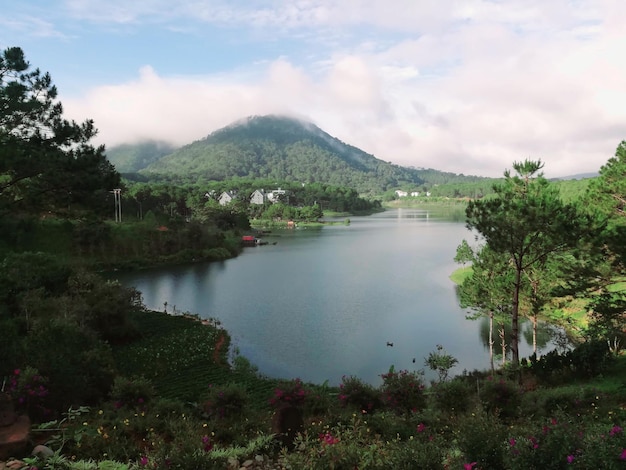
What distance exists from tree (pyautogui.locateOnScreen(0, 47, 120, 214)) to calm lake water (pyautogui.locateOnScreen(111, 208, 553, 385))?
11839 millimetres

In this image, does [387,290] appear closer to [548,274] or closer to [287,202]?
[548,274]

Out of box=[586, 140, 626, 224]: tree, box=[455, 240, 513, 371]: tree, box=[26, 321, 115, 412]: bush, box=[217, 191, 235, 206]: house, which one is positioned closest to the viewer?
box=[26, 321, 115, 412]: bush

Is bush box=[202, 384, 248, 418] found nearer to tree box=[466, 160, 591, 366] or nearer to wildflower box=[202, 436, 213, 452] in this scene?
wildflower box=[202, 436, 213, 452]

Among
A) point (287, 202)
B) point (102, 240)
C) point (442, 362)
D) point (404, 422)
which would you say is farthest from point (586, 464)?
point (287, 202)

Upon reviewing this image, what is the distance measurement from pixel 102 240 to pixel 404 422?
51491mm

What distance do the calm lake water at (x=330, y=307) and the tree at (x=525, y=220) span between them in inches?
316

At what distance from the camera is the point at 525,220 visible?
15438 mm

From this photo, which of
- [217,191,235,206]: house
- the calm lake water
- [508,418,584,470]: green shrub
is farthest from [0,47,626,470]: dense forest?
[217,191,235,206]: house

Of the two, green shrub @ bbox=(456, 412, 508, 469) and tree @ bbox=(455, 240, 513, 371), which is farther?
tree @ bbox=(455, 240, 513, 371)

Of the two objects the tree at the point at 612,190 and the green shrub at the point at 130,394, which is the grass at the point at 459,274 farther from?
the green shrub at the point at 130,394

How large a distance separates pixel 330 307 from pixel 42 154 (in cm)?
2309

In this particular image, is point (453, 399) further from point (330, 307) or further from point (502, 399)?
point (330, 307)

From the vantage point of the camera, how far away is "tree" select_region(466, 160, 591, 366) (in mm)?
15102

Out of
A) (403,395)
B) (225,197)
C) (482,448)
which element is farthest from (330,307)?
(225,197)
